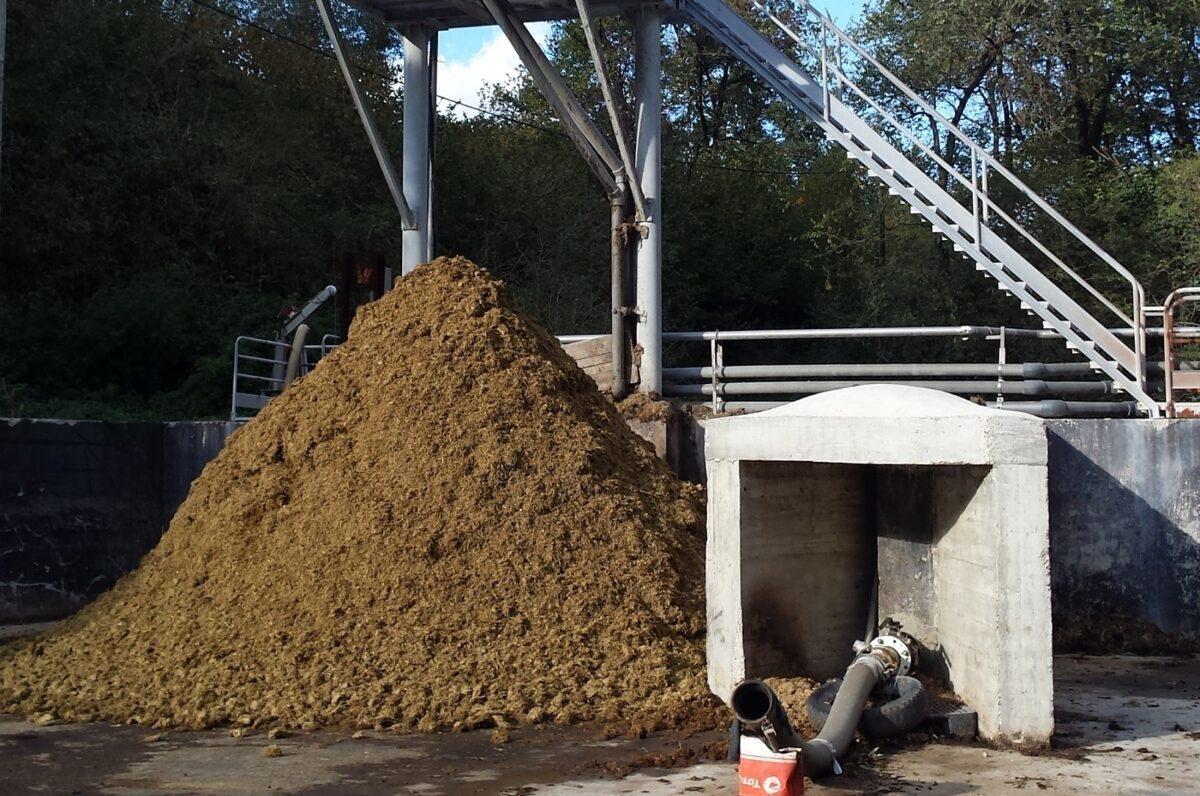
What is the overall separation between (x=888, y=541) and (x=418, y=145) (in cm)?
791

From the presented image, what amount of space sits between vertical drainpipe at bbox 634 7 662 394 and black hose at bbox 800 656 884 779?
594cm

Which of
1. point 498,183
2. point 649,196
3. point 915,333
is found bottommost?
point 915,333

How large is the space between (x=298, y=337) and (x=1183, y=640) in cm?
1026

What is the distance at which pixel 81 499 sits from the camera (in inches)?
493

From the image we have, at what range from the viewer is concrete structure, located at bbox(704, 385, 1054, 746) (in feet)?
22.8

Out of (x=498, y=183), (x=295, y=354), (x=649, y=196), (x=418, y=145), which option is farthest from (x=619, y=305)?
(x=498, y=183)

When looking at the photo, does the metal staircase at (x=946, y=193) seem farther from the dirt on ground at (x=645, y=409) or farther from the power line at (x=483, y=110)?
the power line at (x=483, y=110)

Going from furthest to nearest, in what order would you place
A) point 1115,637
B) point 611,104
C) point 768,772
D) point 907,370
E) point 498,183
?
point 498,183, point 907,370, point 611,104, point 1115,637, point 768,772

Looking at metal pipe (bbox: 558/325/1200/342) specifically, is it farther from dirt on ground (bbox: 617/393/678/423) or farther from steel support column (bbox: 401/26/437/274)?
steel support column (bbox: 401/26/437/274)

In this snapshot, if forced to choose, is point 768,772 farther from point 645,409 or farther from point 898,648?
point 645,409

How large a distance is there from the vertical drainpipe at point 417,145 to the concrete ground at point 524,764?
24.4ft

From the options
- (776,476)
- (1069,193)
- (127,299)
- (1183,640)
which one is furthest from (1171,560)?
(127,299)

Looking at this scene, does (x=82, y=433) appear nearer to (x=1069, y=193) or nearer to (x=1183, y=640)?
(x=1183, y=640)

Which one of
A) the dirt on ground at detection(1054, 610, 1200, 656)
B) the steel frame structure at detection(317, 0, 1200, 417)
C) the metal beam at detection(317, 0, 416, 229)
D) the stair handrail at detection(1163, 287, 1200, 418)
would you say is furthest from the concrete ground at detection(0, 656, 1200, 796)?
the metal beam at detection(317, 0, 416, 229)
